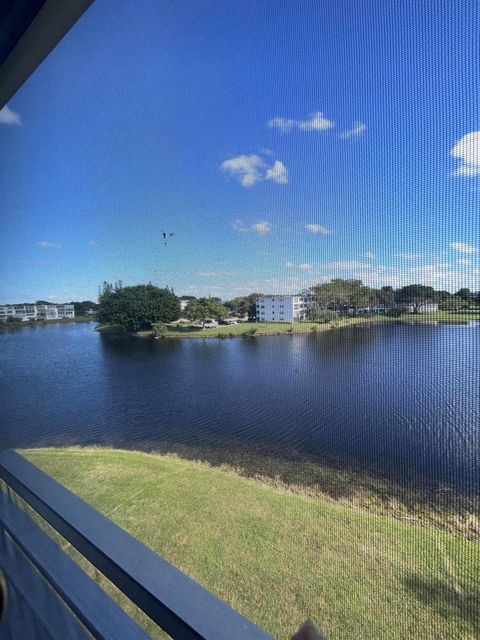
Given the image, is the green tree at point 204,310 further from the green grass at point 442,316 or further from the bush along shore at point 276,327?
the green grass at point 442,316

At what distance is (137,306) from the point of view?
2.05m

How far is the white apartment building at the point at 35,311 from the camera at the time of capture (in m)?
1.74

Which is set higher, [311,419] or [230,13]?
[230,13]

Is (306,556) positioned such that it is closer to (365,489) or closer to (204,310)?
(365,489)

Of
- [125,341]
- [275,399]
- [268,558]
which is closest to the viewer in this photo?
[268,558]

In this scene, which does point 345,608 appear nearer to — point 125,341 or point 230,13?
point 230,13

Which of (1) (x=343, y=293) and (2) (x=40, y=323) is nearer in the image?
(1) (x=343, y=293)

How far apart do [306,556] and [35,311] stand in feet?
6.26

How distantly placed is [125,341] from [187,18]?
2.18m

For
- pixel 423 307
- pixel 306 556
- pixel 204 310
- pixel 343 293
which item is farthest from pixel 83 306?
pixel 423 307

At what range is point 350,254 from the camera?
884mm

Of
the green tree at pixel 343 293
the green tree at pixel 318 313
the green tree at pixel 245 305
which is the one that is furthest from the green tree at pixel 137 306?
the green tree at pixel 343 293

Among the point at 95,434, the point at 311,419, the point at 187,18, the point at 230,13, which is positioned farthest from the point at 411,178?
the point at 95,434

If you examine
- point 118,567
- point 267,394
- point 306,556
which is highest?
point 118,567
